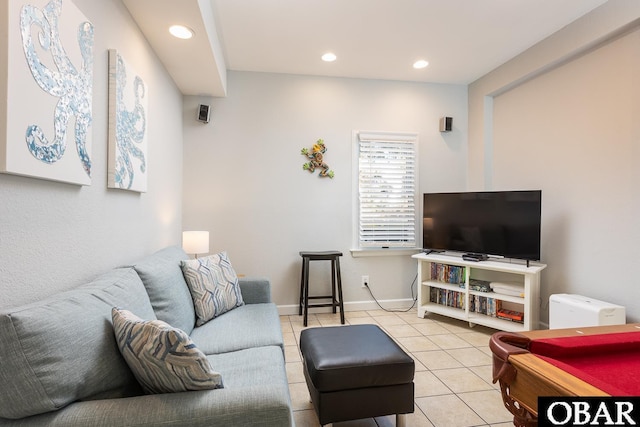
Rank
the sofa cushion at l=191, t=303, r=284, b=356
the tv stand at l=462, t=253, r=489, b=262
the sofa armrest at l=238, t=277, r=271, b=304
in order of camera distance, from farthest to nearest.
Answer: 1. the tv stand at l=462, t=253, r=489, b=262
2. the sofa armrest at l=238, t=277, r=271, b=304
3. the sofa cushion at l=191, t=303, r=284, b=356

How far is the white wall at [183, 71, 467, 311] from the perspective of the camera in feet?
12.3

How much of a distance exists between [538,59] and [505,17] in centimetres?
72

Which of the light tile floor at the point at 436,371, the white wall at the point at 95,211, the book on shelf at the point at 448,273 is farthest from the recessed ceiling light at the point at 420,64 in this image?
the light tile floor at the point at 436,371

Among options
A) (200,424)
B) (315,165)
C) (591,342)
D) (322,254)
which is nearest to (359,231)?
(322,254)

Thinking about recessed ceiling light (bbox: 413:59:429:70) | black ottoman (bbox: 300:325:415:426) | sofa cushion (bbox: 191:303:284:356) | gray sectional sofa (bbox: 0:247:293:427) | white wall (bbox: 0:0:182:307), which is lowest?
black ottoman (bbox: 300:325:415:426)

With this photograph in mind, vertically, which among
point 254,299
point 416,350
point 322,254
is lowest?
point 416,350

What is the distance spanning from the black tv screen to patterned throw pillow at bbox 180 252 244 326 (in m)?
2.39

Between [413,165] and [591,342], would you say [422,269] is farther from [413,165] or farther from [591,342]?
[591,342]

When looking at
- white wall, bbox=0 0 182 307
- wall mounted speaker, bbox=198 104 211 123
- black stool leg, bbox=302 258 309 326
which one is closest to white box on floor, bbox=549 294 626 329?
black stool leg, bbox=302 258 309 326

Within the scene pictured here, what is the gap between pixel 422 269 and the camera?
382cm

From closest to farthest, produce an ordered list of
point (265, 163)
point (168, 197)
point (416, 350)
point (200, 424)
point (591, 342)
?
point (200, 424) < point (591, 342) < point (416, 350) < point (168, 197) < point (265, 163)

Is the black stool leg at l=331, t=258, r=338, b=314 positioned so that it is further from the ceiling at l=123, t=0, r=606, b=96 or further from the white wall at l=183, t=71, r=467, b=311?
the ceiling at l=123, t=0, r=606, b=96

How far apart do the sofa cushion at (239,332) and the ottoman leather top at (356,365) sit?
27 cm

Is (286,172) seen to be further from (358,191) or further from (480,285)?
(480,285)
